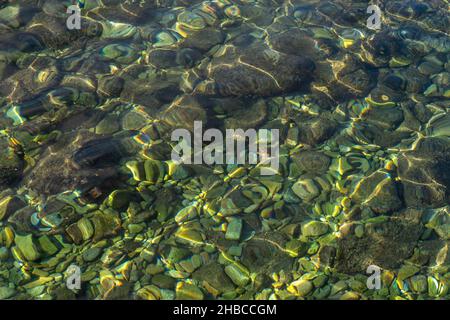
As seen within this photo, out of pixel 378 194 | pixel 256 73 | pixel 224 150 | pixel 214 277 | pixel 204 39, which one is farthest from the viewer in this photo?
pixel 204 39

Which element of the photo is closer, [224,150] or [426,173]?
[426,173]

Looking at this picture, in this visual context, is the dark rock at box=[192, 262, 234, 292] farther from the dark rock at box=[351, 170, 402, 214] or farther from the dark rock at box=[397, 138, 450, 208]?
the dark rock at box=[397, 138, 450, 208]

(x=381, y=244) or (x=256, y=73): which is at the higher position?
(x=256, y=73)

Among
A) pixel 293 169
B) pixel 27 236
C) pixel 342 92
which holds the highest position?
pixel 342 92

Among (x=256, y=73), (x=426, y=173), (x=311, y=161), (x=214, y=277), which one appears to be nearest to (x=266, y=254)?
(x=214, y=277)

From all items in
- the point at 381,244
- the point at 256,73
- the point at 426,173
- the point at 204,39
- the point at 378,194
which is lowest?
the point at 381,244

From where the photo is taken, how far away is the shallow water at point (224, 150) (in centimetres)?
472

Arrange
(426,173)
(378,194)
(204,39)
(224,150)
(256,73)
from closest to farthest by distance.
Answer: (378,194)
(426,173)
(224,150)
(256,73)
(204,39)

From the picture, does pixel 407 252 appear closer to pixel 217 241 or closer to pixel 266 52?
pixel 217 241

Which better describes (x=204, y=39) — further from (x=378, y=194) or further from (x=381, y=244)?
(x=381, y=244)

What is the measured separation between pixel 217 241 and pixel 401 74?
3.76m

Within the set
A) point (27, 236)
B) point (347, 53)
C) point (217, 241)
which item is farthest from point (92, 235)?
point (347, 53)

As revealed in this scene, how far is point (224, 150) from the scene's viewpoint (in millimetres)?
5793

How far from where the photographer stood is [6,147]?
5648 mm
